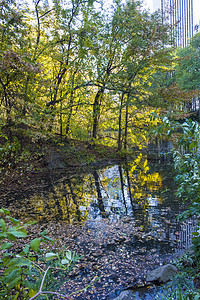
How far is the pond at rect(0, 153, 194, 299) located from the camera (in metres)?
3.50

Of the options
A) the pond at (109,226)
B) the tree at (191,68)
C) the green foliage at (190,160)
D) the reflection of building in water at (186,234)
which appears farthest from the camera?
the tree at (191,68)

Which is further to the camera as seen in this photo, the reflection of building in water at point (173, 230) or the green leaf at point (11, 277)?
the reflection of building in water at point (173, 230)

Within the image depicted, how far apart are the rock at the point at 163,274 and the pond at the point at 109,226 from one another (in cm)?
14

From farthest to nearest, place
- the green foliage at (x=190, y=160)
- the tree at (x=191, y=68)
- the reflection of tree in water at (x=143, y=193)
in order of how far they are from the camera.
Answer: the tree at (x=191, y=68), the reflection of tree in water at (x=143, y=193), the green foliage at (x=190, y=160)

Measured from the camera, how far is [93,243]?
4637 millimetres

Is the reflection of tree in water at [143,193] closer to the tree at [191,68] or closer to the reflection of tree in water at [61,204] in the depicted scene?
the reflection of tree in water at [61,204]

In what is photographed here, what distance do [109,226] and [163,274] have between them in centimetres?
232

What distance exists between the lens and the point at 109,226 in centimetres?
546

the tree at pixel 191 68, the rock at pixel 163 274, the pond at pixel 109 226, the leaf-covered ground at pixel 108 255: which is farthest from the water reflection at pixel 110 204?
the tree at pixel 191 68

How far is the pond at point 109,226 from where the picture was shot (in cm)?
350

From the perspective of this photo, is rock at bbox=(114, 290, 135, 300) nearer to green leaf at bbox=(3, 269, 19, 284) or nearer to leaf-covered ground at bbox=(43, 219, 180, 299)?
leaf-covered ground at bbox=(43, 219, 180, 299)

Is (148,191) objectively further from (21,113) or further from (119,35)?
(119,35)

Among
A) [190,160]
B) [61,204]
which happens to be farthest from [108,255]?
[61,204]

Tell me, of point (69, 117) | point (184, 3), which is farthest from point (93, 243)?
point (184, 3)
